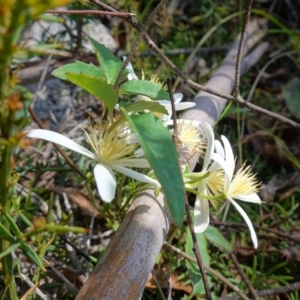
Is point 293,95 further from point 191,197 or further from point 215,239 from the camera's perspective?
point 215,239

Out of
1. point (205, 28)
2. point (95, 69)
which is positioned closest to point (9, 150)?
point (95, 69)

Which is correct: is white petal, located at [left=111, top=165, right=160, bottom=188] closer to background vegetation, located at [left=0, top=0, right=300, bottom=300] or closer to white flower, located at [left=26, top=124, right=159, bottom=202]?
white flower, located at [left=26, top=124, right=159, bottom=202]

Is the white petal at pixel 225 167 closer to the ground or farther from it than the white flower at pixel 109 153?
closer to the ground

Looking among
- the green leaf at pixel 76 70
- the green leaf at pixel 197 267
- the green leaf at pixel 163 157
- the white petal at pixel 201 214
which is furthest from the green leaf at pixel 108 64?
the green leaf at pixel 197 267

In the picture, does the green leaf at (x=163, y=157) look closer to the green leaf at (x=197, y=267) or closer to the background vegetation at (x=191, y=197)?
the background vegetation at (x=191, y=197)

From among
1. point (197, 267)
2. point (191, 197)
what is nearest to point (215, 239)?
point (197, 267)

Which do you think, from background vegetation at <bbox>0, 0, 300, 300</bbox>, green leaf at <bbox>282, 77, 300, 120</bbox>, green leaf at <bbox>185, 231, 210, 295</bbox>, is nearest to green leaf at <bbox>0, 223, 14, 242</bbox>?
background vegetation at <bbox>0, 0, 300, 300</bbox>
